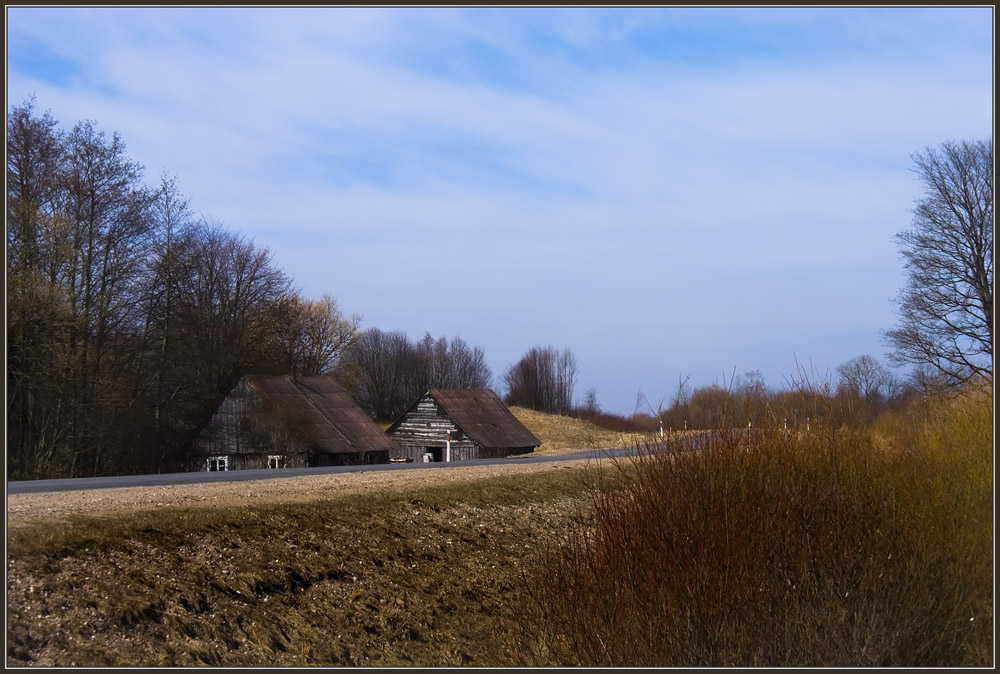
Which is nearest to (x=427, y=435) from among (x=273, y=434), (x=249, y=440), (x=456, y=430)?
(x=456, y=430)

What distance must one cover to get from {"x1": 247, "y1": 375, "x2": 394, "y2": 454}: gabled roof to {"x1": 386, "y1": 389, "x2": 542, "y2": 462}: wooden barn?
18.0ft

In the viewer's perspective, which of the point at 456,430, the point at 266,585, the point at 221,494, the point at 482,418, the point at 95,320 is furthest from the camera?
the point at 482,418

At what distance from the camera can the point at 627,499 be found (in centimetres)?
1031

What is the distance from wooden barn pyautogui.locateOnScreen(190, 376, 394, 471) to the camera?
148ft

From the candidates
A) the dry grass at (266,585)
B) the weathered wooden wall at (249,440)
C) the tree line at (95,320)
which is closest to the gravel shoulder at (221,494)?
the dry grass at (266,585)

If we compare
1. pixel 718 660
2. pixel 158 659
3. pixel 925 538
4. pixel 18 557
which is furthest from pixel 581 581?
pixel 18 557

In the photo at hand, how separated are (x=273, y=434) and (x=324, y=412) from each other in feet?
12.9

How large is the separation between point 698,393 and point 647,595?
2.23m

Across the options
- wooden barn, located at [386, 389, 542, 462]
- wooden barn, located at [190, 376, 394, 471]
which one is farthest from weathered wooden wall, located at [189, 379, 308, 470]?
wooden barn, located at [386, 389, 542, 462]

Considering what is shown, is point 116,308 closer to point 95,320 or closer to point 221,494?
point 95,320

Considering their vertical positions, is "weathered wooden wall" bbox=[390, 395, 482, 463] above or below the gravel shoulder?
above

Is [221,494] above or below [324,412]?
below

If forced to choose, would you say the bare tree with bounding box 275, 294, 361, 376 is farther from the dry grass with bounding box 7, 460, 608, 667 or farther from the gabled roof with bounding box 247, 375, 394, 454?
the dry grass with bounding box 7, 460, 608, 667

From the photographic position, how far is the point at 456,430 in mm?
56188
